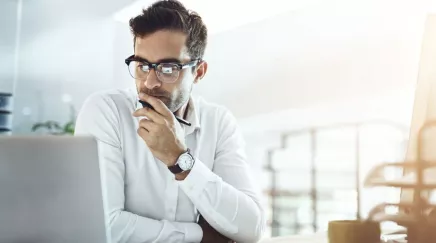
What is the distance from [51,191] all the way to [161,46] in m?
0.92

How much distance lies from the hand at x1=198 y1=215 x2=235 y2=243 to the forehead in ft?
1.75

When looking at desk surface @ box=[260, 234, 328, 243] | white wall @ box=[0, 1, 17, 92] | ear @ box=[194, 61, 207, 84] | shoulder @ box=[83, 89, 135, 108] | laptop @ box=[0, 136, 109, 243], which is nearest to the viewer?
laptop @ box=[0, 136, 109, 243]

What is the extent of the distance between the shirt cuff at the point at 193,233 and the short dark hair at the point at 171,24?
1.96 feet

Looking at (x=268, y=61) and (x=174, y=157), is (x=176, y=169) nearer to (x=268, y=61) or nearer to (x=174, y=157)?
(x=174, y=157)

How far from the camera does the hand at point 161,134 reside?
1425mm

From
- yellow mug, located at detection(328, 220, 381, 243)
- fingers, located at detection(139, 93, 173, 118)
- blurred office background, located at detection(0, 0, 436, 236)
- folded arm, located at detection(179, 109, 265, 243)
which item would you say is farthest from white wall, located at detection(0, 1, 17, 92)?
yellow mug, located at detection(328, 220, 381, 243)

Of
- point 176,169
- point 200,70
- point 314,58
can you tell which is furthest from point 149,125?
point 314,58

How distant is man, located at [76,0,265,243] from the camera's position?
1429 millimetres

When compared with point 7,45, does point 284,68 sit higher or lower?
lower

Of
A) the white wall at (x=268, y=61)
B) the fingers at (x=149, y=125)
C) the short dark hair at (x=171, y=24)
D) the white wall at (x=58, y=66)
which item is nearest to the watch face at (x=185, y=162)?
the fingers at (x=149, y=125)

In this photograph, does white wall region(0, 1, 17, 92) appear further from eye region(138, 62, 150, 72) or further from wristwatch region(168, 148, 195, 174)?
wristwatch region(168, 148, 195, 174)

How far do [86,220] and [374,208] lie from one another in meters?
0.53

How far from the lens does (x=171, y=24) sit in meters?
1.73

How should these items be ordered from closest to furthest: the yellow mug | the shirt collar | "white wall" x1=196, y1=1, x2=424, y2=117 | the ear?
the yellow mug → the shirt collar → the ear → "white wall" x1=196, y1=1, x2=424, y2=117
